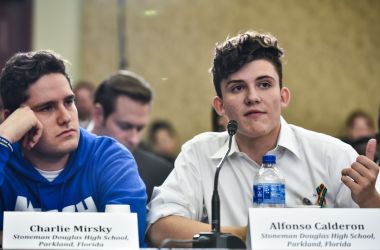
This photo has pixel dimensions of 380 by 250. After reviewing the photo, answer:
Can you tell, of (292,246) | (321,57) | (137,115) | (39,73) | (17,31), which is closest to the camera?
(292,246)

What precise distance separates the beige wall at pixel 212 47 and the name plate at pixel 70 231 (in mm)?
5069

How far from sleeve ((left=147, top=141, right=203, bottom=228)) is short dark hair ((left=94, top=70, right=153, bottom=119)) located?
150 centimetres

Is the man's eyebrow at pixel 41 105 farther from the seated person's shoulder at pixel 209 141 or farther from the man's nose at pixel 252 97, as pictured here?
the man's nose at pixel 252 97

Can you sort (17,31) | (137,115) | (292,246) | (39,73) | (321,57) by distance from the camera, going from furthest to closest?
(321,57) < (17,31) < (137,115) < (39,73) < (292,246)

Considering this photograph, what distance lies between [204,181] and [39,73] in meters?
0.70

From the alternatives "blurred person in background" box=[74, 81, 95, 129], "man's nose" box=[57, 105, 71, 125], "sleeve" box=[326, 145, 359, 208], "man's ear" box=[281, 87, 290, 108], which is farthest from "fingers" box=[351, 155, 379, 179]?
"blurred person in background" box=[74, 81, 95, 129]

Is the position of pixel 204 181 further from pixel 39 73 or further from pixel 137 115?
pixel 137 115

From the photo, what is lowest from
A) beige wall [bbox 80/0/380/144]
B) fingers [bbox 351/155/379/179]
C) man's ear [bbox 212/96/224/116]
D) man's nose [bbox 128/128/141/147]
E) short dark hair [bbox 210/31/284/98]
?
fingers [bbox 351/155/379/179]

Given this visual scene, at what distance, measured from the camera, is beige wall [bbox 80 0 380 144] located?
7.26m

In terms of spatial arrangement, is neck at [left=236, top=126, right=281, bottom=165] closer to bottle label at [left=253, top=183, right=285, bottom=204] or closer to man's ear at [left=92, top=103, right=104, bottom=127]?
bottle label at [left=253, top=183, right=285, bottom=204]

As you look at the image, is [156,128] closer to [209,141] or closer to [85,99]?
[85,99]

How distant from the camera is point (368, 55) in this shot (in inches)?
311

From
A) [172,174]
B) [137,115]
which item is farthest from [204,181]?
[137,115]

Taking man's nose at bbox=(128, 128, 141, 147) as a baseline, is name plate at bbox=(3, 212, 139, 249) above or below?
below
